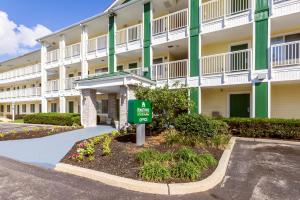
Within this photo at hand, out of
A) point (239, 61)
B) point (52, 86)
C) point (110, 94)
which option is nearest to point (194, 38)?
point (239, 61)

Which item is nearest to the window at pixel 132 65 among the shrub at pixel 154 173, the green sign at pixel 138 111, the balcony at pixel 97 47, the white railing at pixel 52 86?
the balcony at pixel 97 47

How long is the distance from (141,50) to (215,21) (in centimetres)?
642

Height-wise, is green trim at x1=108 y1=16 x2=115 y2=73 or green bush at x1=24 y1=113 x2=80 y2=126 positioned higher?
green trim at x1=108 y1=16 x2=115 y2=73

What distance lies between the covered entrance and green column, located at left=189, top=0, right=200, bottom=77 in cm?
315

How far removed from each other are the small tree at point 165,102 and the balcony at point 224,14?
244 inches

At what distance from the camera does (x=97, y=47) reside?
2019cm

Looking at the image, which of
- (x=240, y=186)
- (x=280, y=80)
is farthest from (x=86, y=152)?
(x=280, y=80)

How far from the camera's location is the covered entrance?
41.4 feet

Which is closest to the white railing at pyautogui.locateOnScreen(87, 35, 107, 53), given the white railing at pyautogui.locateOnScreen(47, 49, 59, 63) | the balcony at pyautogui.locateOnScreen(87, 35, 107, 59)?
the balcony at pyautogui.locateOnScreen(87, 35, 107, 59)

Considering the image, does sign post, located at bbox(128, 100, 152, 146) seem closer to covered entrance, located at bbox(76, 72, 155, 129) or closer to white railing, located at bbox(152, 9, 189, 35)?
covered entrance, located at bbox(76, 72, 155, 129)

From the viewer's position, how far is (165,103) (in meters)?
9.61

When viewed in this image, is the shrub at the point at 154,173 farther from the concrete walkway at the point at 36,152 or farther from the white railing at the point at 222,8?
the white railing at the point at 222,8

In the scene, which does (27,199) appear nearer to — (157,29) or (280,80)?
(280,80)

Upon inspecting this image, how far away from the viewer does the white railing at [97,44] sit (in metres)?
19.9
